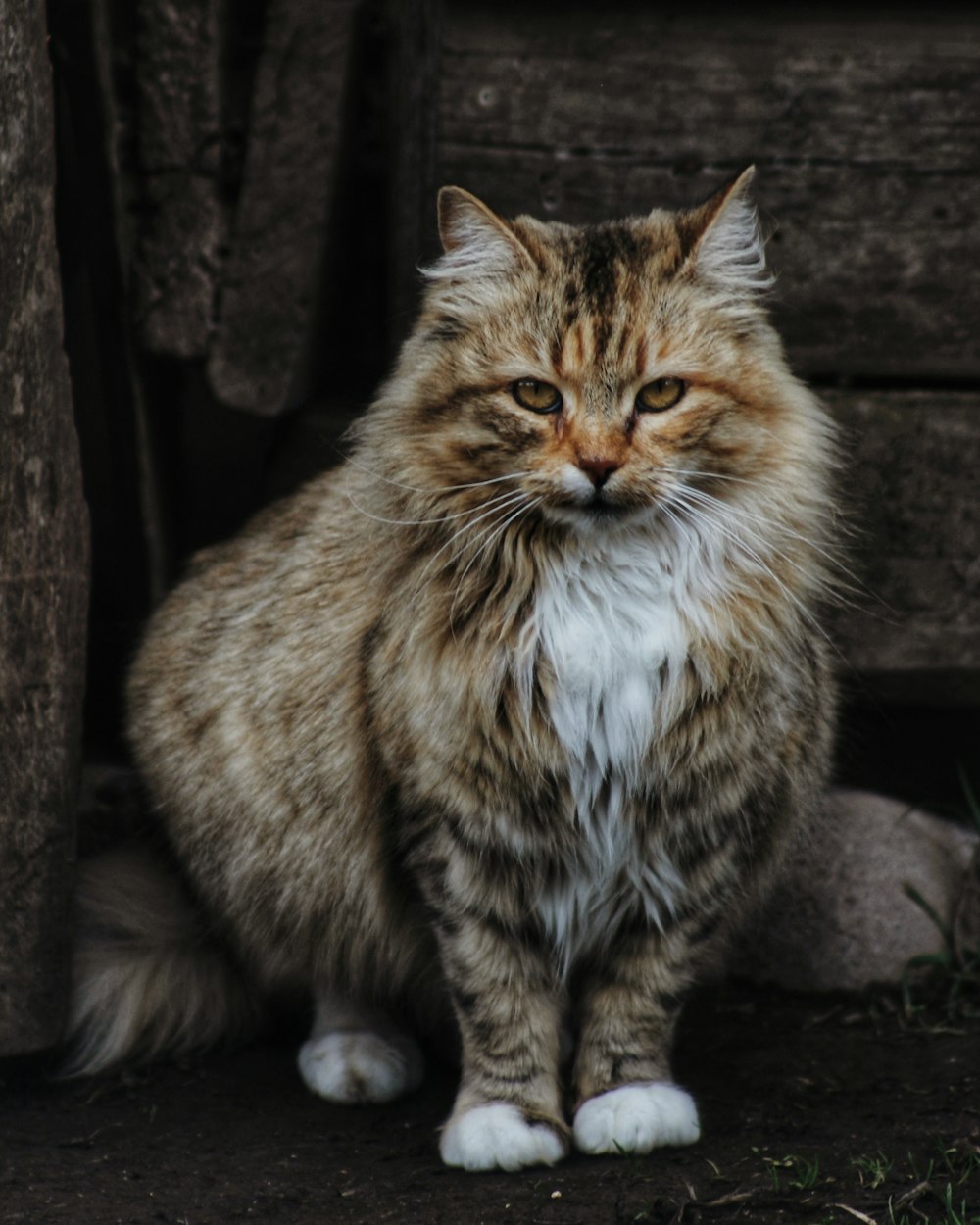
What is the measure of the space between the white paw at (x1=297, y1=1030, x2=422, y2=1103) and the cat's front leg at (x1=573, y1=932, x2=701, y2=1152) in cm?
40

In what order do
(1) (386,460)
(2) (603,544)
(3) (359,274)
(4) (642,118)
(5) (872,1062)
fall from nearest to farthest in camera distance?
(2) (603,544) < (1) (386,460) < (5) (872,1062) < (4) (642,118) < (3) (359,274)

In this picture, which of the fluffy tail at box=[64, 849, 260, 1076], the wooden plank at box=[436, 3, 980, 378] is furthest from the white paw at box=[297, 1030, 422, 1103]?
the wooden plank at box=[436, 3, 980, 378]

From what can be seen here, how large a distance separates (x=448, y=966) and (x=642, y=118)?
1855mm

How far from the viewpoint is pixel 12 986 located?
2.66 metres

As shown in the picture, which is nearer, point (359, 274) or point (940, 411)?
point (940, 411)

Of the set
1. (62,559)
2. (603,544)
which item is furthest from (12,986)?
(603,544)

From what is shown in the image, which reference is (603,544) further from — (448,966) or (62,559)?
(62,559)

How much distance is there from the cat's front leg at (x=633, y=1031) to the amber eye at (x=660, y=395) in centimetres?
94

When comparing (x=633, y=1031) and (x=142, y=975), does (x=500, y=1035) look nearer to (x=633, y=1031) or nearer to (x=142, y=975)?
(x=633, y=1031)

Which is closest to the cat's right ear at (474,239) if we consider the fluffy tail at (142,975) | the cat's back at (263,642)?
the cat's back at (263,642)

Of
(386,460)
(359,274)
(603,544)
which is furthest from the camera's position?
(359,274)

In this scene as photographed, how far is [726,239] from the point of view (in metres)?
2.50

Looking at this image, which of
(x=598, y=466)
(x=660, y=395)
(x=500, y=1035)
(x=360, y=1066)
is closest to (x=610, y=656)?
(x=598, y=466)

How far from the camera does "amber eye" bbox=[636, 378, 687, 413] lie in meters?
2.37
